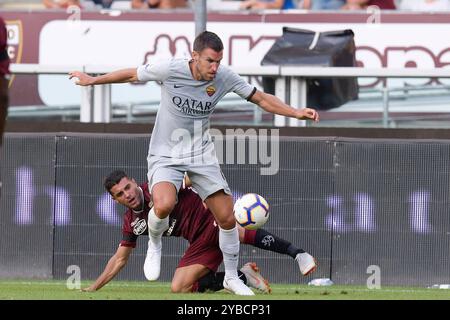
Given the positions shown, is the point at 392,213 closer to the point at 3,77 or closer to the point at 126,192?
the point at 126,192

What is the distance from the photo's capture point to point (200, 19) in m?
13.7

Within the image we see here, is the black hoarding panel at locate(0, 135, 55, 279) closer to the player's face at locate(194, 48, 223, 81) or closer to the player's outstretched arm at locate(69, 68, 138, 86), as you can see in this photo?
the player's outstretched arm at locate(69, 68, 138, 86)

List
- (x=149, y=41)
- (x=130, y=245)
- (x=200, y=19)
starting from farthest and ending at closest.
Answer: (x=149, y=41), (x=200, y=19), (x=130, y=245)

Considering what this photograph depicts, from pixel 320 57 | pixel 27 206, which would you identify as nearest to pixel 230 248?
pixel 27 206

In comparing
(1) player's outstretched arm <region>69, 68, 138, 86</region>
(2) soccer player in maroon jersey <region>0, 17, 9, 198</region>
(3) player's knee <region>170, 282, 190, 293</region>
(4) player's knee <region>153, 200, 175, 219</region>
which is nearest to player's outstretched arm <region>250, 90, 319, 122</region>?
(1) player's outstretched arm <region>69, 68, 138, 86</region>

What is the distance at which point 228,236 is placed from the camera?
440 inches

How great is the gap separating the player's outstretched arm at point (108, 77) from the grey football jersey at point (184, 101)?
0.24ft

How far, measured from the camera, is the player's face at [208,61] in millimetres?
10664

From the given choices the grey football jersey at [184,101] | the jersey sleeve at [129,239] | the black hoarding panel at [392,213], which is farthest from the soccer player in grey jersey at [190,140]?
the black hoarding panel at [392,213]

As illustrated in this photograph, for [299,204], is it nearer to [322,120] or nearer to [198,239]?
[322,120]

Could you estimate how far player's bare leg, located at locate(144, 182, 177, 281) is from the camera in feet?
35.6

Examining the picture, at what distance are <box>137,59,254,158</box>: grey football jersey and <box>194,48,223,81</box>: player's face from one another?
0.23 meters
